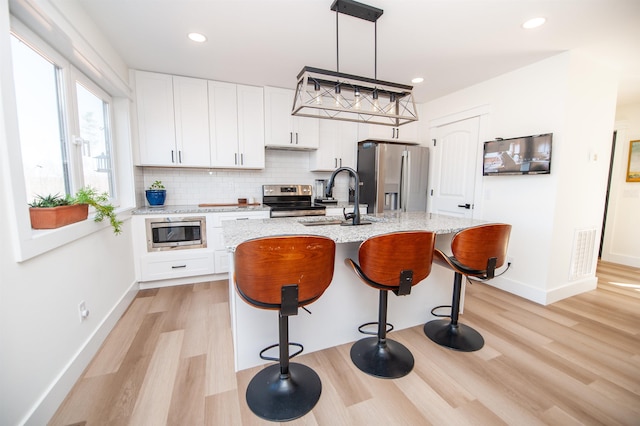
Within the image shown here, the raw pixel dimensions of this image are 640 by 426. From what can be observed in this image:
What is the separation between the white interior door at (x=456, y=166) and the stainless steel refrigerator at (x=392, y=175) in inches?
8.7

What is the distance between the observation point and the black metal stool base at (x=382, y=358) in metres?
1.71

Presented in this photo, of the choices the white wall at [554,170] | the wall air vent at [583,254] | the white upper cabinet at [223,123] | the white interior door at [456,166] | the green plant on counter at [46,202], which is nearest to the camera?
the green plant on counter at [46,202]

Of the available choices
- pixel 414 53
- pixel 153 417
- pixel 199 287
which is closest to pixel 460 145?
pixel 414 53

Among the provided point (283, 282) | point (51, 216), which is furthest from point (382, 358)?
point (51, 216)

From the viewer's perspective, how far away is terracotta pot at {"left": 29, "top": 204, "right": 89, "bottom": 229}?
4.82 feet

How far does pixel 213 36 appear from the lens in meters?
2.38

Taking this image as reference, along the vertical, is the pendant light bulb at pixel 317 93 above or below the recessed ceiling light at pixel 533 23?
below

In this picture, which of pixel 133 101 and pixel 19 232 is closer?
pixel 19 232

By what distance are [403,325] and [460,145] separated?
2674 millimetres

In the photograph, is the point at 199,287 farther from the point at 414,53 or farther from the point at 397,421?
the point at 414,53

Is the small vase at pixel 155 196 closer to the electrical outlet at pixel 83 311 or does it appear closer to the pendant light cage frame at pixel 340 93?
the electrical outlet at pixel 83 311

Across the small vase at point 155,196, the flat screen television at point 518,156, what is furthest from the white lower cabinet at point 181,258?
the flat screen television at point 518,156

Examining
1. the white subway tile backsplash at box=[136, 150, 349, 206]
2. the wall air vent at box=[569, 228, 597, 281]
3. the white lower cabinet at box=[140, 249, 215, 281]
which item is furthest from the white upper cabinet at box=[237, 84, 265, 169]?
the wall air vent at box=[569, 228, 597, 281]

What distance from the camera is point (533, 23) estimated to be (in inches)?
83.3
